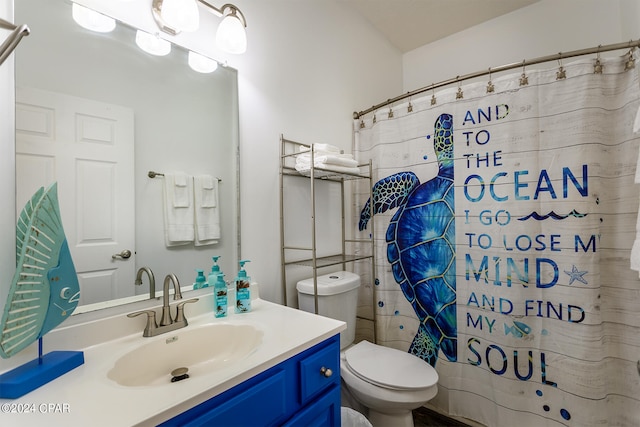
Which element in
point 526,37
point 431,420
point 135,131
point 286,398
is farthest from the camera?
point 526,37

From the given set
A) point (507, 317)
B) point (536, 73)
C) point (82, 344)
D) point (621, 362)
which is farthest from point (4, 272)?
point (621, 362)

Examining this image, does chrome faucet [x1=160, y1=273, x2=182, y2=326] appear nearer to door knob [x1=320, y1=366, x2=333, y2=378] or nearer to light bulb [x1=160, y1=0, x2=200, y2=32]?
door knob [x1=320, y1=366, x2=333, y2=378]

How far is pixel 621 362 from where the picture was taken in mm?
1323

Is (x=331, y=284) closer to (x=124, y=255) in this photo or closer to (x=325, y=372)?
(x=325, y=372)

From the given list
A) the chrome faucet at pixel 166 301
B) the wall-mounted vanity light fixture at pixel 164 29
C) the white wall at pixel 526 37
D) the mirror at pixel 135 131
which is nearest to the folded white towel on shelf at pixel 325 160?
the mirror at pixel 135 131

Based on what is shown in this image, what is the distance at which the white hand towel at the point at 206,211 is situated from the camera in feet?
4.09

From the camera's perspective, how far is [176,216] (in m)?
1.17

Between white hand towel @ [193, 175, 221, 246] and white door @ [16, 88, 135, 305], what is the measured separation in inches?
9.8

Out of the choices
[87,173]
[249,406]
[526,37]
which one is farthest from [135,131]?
[526,37]

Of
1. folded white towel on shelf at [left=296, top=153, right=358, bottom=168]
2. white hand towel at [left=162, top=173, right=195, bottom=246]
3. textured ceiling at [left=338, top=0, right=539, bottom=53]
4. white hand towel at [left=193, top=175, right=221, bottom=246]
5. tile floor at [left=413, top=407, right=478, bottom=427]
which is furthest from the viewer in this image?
textured ceiling at [left=338, top=0, right=539, bottom=53]

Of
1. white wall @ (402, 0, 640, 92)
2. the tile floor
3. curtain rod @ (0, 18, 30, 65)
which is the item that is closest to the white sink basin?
curtain rod @ (0, 18, 30, 65)

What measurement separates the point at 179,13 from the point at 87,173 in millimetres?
661

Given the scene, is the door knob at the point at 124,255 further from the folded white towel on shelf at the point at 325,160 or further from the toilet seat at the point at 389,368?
the toilet seat at the point at 389,368

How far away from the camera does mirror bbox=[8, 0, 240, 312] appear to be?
870 mm
